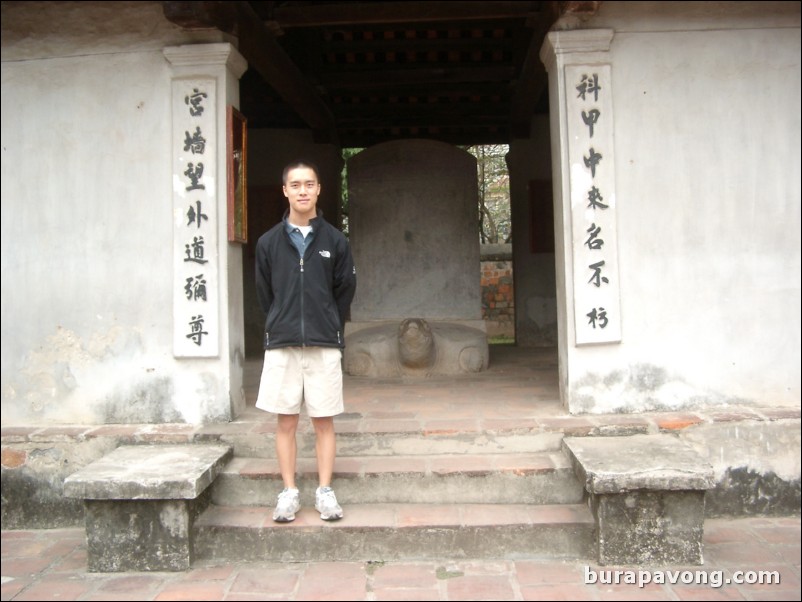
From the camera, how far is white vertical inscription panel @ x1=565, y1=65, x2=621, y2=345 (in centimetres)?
395

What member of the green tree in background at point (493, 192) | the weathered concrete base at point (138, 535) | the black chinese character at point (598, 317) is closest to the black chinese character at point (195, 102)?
the weathered concrete base at point (138, 535)

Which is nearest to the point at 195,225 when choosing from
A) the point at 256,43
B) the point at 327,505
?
the point at 256,43

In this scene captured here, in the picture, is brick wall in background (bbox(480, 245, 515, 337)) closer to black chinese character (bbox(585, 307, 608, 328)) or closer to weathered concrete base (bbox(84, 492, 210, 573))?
black chinese character (bbox(585, 307, 608, 328))

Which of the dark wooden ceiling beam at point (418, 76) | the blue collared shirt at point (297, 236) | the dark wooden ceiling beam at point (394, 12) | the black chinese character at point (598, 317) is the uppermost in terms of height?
the dark wooden ceiling beam at point (418, 76)

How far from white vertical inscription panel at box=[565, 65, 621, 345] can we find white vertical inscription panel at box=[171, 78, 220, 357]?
7.03 ft

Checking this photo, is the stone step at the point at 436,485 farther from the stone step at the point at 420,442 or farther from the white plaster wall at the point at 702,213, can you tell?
the white plaster wall at the point at 702,213

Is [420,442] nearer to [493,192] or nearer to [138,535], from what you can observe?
[138,535]

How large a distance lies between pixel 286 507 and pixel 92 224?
214 centimetres

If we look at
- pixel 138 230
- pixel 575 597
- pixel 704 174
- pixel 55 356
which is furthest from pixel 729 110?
pixel 55 356

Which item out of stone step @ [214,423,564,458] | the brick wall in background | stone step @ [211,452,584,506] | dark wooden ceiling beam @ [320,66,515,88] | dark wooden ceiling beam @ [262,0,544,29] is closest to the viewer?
stone step @ [211,452,584,506]

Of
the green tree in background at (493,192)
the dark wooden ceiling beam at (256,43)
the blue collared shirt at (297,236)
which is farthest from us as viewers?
the green tree in background at (493,192)

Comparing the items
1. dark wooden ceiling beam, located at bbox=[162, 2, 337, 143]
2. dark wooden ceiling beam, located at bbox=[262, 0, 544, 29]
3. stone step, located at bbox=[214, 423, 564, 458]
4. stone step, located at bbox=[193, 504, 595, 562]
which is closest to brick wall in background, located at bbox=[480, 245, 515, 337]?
dark wooden ceiling beam, located at bbox=[162, 2, 337, 143]

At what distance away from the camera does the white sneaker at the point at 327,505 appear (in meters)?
3.27

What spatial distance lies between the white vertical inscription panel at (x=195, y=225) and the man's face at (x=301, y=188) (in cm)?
101
